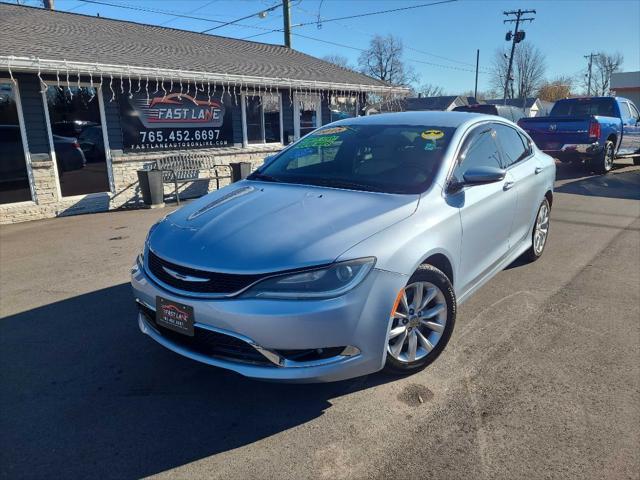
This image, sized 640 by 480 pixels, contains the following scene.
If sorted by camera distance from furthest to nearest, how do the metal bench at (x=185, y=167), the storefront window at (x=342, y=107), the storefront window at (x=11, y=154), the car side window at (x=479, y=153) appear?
the storefront window at (x=342, y=107) → the metal bench at (x=185, y=167) → the storefront window at (x=11, y=154) → the car side window at (x=479, y=153)

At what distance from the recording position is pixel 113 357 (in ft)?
11.3

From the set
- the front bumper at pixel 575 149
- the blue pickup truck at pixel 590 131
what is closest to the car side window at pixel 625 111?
the blue pickup truck at pixel 590 131

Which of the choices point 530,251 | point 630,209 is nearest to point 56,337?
point 530,251

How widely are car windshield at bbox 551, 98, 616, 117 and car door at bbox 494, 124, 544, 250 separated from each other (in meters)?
9.91

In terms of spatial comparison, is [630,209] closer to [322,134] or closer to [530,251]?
[530,251]

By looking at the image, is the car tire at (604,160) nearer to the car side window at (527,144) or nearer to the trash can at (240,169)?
the car side window at (527,144)

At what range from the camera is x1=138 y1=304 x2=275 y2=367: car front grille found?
2518 millimetres

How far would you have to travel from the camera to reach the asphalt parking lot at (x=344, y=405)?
2396mm

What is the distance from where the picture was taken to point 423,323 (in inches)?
121

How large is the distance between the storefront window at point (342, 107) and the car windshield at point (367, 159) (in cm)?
1117

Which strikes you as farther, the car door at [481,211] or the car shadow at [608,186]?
the car shadow at [608,186]

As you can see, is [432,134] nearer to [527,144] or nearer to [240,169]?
[527,144]

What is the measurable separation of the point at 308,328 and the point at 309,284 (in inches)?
9.0

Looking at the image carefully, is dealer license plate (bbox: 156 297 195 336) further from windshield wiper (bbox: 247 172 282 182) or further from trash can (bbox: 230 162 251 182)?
trash can (bbox: 230 162 251 182)
